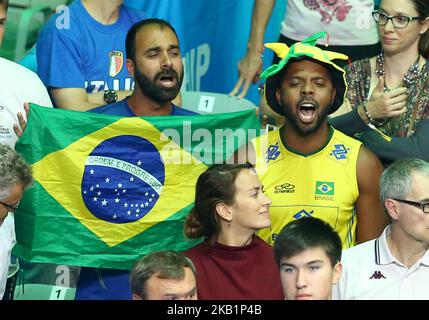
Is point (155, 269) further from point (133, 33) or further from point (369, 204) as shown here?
point (133, 33)

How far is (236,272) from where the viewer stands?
7.13m

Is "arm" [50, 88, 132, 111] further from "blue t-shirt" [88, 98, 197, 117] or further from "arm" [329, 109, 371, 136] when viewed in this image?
"arm" [329, 109, 371, 136]

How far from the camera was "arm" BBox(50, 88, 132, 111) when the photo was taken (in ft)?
27.4

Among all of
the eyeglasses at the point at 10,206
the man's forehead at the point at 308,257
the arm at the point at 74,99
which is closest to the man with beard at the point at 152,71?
the arm at the point at 74,99

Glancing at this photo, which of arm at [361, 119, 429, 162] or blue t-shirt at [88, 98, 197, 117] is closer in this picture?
arm at [361, 119, 429, 162]

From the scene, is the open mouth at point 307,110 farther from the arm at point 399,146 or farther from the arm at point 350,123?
the arm at point 399,146

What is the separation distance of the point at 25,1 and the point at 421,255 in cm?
397

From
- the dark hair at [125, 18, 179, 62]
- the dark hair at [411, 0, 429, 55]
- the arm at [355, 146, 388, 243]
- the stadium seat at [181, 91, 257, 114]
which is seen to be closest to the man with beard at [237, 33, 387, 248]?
the arm at [355, 146, 388, 243]

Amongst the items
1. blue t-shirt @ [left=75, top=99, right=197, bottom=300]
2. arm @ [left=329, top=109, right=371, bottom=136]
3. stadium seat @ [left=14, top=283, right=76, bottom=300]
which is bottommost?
stadium seat @ [left=14, top=283, right=76, bottom=300]

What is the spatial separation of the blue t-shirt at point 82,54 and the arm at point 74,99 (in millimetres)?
35

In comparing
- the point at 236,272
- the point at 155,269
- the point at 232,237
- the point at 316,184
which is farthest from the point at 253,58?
the point at 155,269

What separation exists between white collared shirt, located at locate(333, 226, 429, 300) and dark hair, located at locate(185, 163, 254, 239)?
73 centimetres

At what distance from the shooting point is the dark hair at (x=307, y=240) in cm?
679
